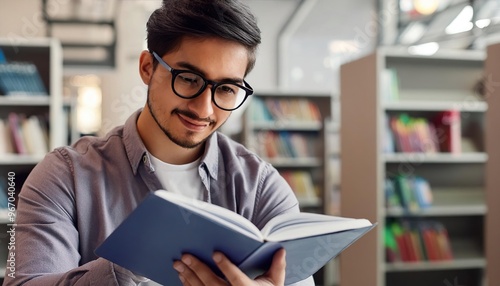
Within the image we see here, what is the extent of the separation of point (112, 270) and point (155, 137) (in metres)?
0.40

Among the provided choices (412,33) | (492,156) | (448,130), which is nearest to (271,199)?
(492,156)

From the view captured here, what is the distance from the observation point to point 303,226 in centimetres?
94

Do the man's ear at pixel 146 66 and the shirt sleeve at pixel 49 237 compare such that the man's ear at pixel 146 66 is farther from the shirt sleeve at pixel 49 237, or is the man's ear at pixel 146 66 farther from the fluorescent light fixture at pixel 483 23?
the fluorescent light fixture at pixel 483 23

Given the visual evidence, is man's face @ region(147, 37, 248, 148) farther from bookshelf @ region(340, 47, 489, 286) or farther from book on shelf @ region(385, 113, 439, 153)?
book on shelf @ region(385, 113, 439, 153)

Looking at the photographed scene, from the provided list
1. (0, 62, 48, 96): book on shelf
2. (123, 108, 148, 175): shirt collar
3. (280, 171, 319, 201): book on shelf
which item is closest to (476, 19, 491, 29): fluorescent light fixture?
(280, 171, 319, 201): book on shelf

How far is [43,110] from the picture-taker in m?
3.41

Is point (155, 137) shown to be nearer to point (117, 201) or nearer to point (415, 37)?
point (117, 201)

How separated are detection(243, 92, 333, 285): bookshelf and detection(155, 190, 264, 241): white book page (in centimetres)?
367

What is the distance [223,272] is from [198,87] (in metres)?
0.47

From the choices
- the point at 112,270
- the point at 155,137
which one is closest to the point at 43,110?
the point at 155,137

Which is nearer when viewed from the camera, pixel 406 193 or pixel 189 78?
pixel 189 78

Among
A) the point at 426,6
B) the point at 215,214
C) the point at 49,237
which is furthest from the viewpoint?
the point at 426,6

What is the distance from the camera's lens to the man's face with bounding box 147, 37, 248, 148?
1.20 metres

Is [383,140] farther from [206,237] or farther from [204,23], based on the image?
[206,237]
